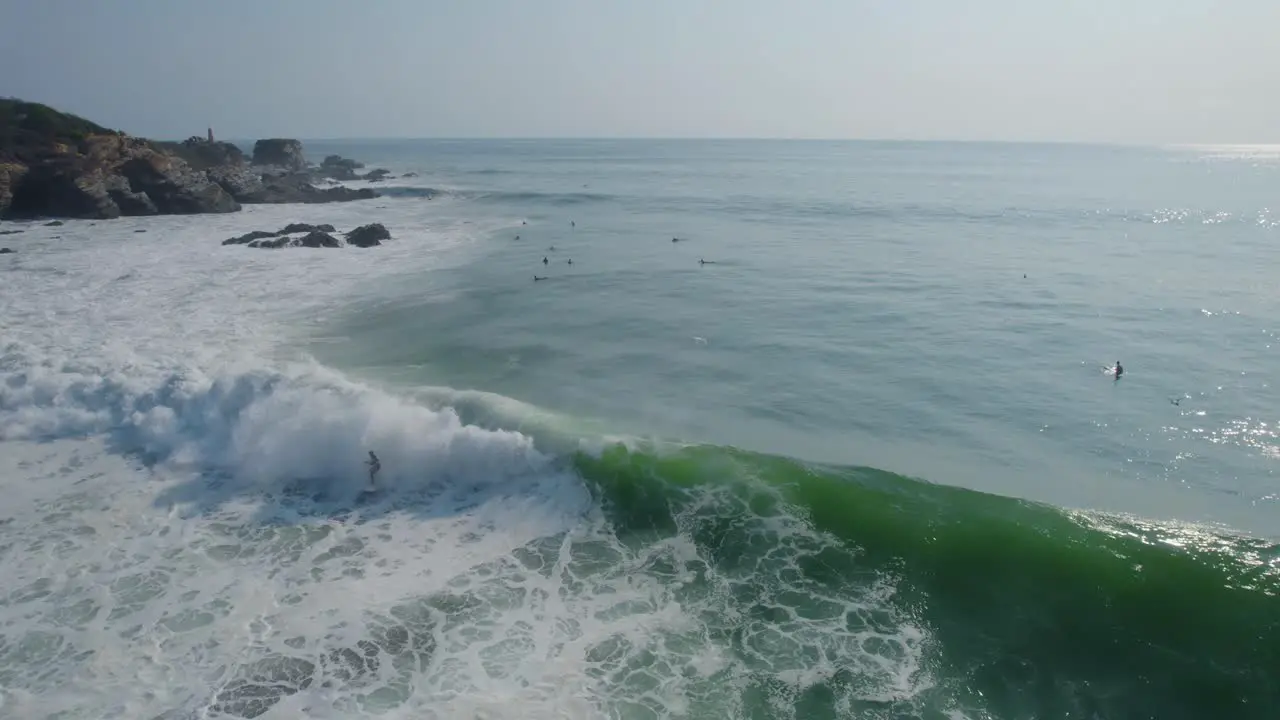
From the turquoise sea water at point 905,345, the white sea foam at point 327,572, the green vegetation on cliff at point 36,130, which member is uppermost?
the green vegetation on cliff at point 36,130

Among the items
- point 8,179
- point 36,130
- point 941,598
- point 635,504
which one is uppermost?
point 36,130

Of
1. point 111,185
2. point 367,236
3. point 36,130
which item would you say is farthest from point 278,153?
point 367,236

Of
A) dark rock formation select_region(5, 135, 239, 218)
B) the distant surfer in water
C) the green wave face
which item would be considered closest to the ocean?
the green wave face

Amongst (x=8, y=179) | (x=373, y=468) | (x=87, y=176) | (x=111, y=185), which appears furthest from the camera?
(x=111, y=185)

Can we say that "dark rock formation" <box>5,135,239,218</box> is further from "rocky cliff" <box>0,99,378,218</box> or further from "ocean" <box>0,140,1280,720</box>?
"ocean" <box>0,140,1280,720</box>

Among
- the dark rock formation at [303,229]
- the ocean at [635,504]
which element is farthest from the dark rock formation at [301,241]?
the ocean at [635,504]

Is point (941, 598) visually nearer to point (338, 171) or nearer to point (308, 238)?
point (308, 238)

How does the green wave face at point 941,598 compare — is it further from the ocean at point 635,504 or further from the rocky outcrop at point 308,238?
the rocky outcrop at point 308,238
